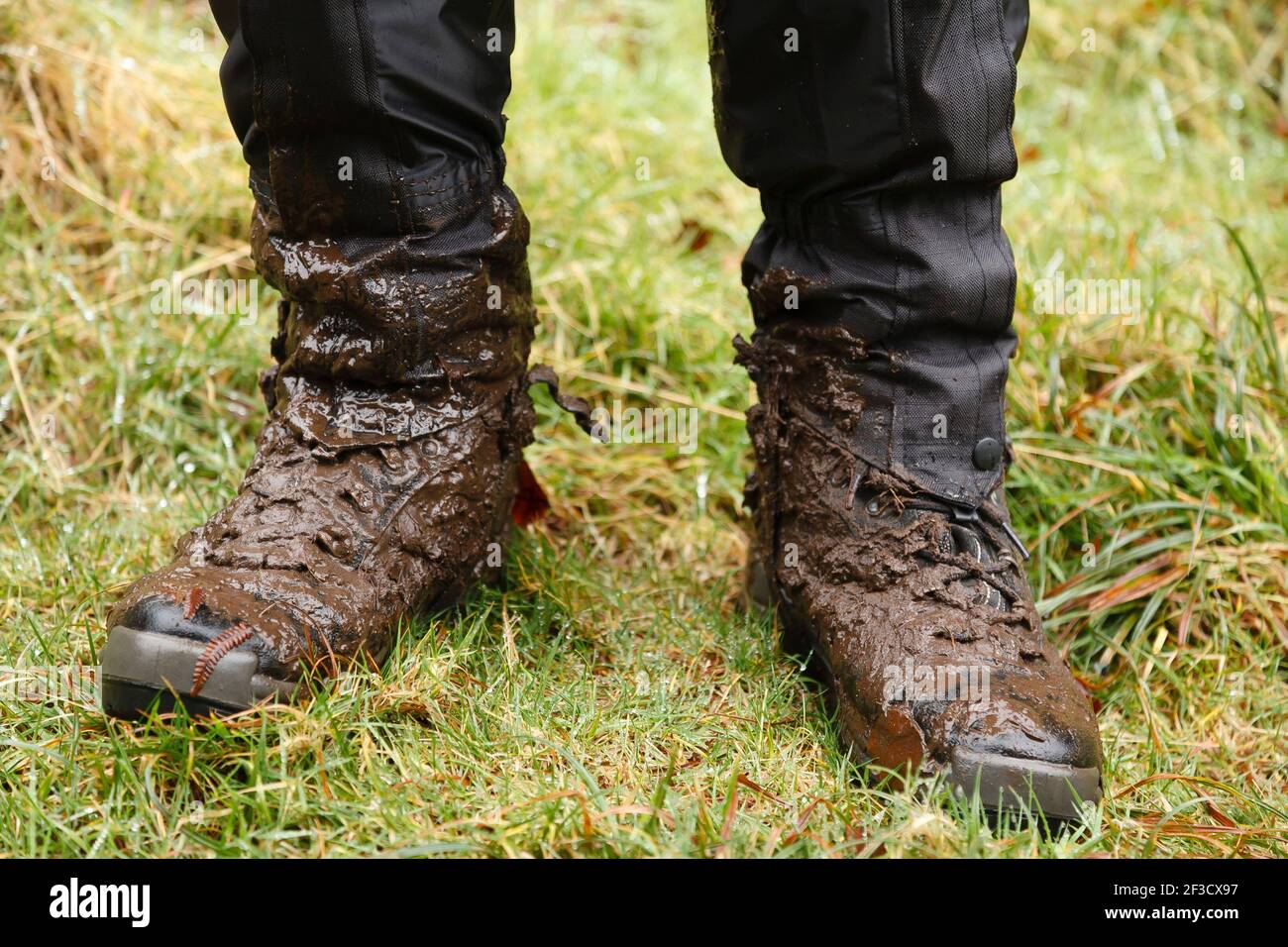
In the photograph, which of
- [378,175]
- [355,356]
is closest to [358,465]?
[355,356]

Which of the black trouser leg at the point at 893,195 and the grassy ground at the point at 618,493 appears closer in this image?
the grassy ground at the point at 618,493

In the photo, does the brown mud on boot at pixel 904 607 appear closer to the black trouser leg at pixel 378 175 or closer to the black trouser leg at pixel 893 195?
the black trouser leg at pixel 893 195

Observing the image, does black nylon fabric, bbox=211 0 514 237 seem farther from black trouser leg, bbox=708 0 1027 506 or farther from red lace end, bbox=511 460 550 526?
red lace end, bbox=511 460 550 526

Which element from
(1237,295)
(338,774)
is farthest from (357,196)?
(1237,295)

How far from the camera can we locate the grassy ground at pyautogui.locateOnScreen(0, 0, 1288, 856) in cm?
116

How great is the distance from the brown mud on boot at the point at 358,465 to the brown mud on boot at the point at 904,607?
1.21 ft

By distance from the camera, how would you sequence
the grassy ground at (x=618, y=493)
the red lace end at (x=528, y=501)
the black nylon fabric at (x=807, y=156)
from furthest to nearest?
the red lace end at (x=528, y=501) → the black nylon fabric at (x=807, y=156) → the grassy ground at (x=618, y=493)

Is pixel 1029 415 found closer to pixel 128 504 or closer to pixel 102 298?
pixel 128 504

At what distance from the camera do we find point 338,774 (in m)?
1.19

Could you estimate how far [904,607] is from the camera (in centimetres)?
137

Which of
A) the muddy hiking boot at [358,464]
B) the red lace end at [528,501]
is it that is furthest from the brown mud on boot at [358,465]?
the red lace end at [528,501]

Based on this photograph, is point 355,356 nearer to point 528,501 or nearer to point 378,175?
point 378,175

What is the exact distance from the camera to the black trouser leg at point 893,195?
1.28 m

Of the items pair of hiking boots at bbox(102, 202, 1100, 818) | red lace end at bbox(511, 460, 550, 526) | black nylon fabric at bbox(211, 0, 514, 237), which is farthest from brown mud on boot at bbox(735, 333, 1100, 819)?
black nylon fabric at bbox(211, 0, 514, 237)
